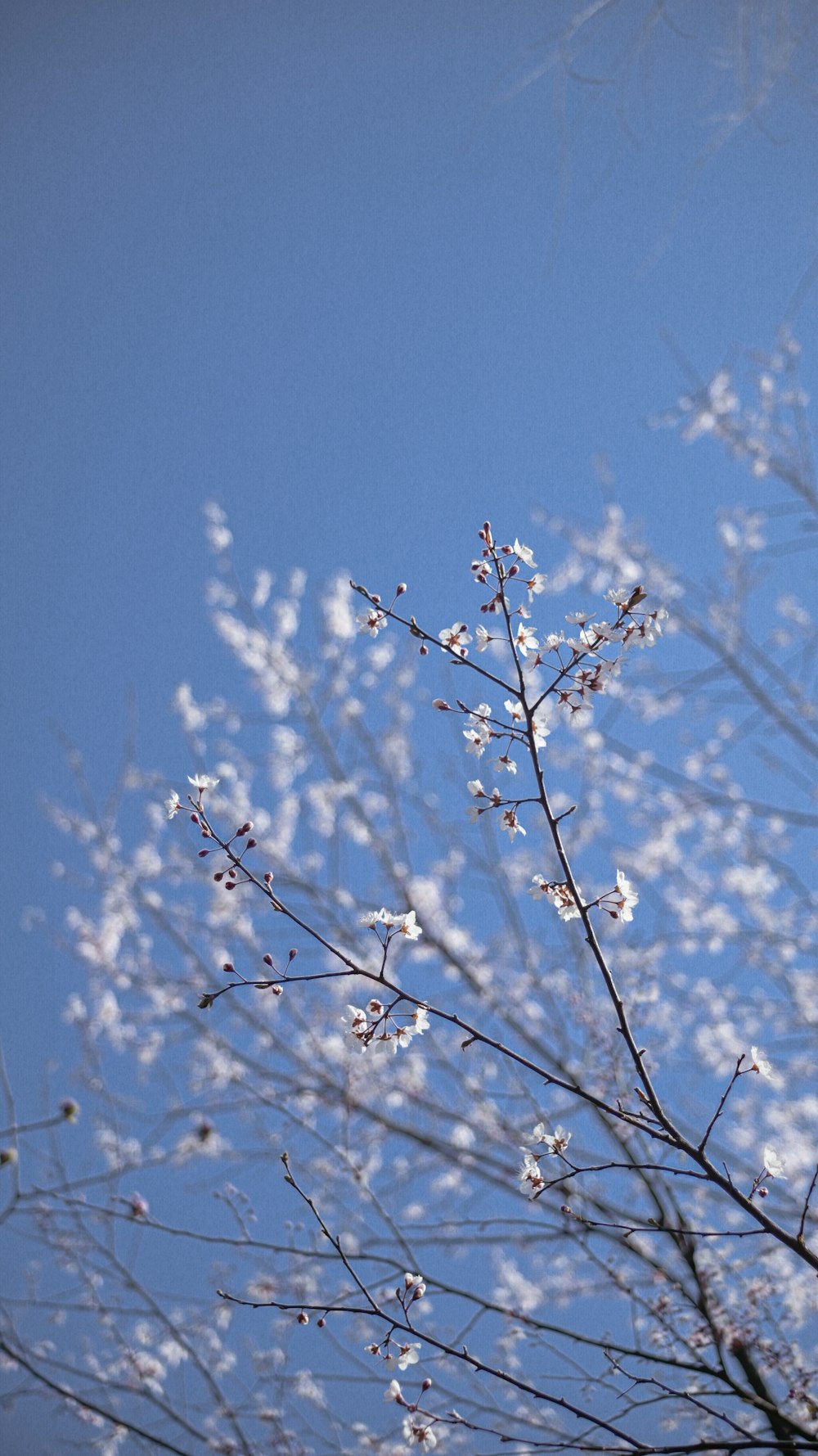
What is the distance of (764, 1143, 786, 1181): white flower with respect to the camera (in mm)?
1618

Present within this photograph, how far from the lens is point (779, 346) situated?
16.6 ft

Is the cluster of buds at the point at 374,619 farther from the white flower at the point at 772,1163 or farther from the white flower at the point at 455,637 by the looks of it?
the white flower at the point at 772,1163

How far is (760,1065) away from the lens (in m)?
1.65

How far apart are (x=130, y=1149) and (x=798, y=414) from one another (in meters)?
6.64

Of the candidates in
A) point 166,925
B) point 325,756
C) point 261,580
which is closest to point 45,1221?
point 166,925

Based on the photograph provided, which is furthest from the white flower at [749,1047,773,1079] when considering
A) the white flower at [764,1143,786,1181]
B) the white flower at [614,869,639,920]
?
the white flower at [614,869,639,920]

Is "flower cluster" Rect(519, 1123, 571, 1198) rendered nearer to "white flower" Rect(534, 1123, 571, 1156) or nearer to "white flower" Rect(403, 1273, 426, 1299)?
"white flower" Rect(534, 1123, 571, 1156)

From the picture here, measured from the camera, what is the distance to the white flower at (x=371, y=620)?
6.03 ft

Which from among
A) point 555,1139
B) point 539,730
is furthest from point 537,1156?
point 539,730

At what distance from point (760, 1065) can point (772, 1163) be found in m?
0.19

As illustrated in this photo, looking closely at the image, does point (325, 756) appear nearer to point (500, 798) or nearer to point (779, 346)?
point (779, 346)

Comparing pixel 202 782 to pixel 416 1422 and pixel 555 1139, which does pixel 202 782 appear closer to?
pixel 555 1139

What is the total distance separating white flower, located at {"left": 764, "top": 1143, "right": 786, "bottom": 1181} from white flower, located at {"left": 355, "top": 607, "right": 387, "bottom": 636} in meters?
1.26

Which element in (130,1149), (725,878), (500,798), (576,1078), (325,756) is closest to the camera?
(500,798)
